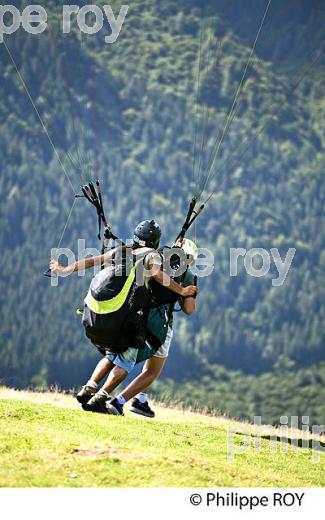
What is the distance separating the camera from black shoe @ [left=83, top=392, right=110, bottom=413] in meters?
9.78

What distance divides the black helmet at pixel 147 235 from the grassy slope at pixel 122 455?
65.8 inches

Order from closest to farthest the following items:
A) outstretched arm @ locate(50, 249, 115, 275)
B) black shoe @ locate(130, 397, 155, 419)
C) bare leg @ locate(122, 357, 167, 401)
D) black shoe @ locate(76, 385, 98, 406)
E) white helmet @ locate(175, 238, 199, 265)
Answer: outstretched arm @ locate(50, 249, 115, 275) → black shoe @ locate(76, 385, 98, 406) → white helmet @ locate(175, 238, 199, 265) → bare leg @ locate(122, 357, 167, 401) → black shoe @ locate(130, 397, 155, 419)

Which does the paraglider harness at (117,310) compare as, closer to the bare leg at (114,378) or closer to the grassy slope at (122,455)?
the bare leg at (114,378)

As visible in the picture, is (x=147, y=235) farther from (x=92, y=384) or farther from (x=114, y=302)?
(x=92, y=384)

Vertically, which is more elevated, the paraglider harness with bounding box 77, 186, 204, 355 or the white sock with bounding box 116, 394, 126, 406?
the paraglider harness with bounding box 77, 186, 204, 355

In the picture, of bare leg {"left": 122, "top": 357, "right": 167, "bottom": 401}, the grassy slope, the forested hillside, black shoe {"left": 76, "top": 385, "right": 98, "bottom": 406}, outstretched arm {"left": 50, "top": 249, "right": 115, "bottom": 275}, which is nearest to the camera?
the grassy slope

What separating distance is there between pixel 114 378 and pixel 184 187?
14823 centimetres

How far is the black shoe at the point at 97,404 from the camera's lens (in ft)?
32.1

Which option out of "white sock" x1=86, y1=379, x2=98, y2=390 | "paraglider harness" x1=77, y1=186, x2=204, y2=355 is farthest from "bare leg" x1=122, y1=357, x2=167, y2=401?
"paraglider harness" x1=77, y1=186, x2=204, y2=355

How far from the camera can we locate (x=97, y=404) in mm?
9805

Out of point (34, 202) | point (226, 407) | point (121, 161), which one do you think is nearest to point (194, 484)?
point (226, 407)

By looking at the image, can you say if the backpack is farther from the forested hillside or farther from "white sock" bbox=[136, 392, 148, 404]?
the forested hillside

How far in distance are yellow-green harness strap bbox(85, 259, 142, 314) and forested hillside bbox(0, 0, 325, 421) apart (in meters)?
88.5
